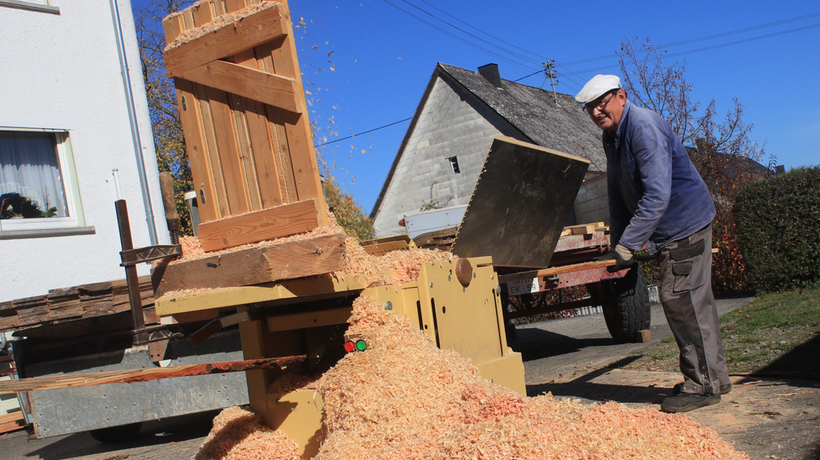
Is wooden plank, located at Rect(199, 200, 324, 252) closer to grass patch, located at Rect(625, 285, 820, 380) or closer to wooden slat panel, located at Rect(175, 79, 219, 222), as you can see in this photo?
wooden slat panel, located at Rect(175, 79, 219, 222)

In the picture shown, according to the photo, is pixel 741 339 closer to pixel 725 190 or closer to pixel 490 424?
pixel 490 424

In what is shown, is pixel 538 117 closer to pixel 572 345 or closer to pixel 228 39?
pixel 572 345

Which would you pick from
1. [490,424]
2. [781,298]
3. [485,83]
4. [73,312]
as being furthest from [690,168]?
[485,83]

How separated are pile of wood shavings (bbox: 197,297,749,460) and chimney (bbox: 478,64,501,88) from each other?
71.6ft

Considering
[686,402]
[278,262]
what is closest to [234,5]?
A: [278,262]

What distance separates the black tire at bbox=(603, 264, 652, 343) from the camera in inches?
275

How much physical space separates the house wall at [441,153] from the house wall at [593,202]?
3.57 meters

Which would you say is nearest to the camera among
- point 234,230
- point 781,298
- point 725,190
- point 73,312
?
point 234,230

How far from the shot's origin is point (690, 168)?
3.56 metres

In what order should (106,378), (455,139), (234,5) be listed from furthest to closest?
1. (455,139)
2. (234,5)
3. (106,378)

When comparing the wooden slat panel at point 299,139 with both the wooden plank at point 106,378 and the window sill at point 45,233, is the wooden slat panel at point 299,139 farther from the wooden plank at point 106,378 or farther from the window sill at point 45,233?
the window sill at point 45,233

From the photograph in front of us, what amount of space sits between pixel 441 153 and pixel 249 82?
1803 cm

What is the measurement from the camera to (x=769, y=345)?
16.1 ft

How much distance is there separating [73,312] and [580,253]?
5.58 m
